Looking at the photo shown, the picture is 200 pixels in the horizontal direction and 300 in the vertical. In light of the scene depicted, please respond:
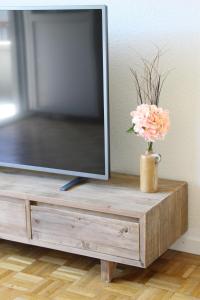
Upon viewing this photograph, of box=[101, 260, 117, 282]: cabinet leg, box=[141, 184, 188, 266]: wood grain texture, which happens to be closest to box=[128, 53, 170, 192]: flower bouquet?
box=[141, 184, 188, 266]: wood grain texture

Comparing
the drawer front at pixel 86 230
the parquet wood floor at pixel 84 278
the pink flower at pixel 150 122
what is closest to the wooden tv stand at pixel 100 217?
the drawer front at pixel 86 230

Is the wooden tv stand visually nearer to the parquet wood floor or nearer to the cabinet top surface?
the cabinet top surface

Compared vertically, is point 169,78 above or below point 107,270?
above

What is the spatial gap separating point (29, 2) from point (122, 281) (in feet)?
5.13

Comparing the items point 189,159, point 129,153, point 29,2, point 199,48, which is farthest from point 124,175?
point 29,2

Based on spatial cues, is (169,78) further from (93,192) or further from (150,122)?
(93,192)

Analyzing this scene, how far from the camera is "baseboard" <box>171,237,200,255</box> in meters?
2.89

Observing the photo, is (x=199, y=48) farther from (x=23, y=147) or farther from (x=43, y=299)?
(x=43, y=299)

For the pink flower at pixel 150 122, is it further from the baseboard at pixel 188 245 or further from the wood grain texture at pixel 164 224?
the baseboard at pixel 188 245

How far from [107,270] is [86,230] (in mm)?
208

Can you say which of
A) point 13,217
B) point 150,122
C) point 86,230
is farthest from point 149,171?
point 13,217

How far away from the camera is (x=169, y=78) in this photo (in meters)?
2.79

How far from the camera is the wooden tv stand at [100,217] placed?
249 centimetres

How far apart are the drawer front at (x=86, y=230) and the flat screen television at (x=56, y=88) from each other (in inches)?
9.5
